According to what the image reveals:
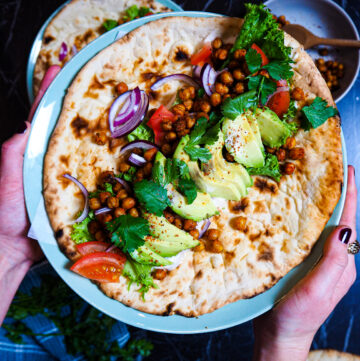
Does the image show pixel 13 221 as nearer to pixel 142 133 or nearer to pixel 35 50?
pixel 142 133

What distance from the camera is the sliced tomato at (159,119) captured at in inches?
110

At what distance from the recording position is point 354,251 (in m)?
3.16

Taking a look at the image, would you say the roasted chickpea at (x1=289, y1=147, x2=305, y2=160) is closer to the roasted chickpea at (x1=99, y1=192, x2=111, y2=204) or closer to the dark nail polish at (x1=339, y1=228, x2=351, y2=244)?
the dark nail polish at (x1=339, y1=228, x2=351, y2=244)

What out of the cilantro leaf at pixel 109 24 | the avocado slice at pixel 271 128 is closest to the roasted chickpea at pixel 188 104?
the avocado slice at pixel 271 128

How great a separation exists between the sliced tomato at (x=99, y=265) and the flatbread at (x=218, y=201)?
0.11 metres

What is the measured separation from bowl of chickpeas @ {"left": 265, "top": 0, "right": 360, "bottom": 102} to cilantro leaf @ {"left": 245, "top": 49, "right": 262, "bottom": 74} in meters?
1.28

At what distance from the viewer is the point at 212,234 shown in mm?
2795

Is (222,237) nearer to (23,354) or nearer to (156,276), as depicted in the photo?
(156,276)

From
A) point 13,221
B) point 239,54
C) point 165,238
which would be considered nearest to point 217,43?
point 239,54

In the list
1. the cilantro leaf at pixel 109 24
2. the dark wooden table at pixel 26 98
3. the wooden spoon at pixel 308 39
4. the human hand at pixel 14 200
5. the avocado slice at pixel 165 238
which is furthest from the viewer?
the dark wooden table at pixel 26 98

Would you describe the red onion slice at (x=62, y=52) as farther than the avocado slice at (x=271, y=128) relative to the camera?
Yes

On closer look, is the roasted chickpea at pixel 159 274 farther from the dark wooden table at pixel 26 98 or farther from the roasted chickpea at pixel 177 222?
the dark wooden table at pixel 26 98

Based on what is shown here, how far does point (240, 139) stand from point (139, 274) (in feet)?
4.06

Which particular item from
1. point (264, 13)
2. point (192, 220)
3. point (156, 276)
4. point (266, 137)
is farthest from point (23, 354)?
point (264, 13)
